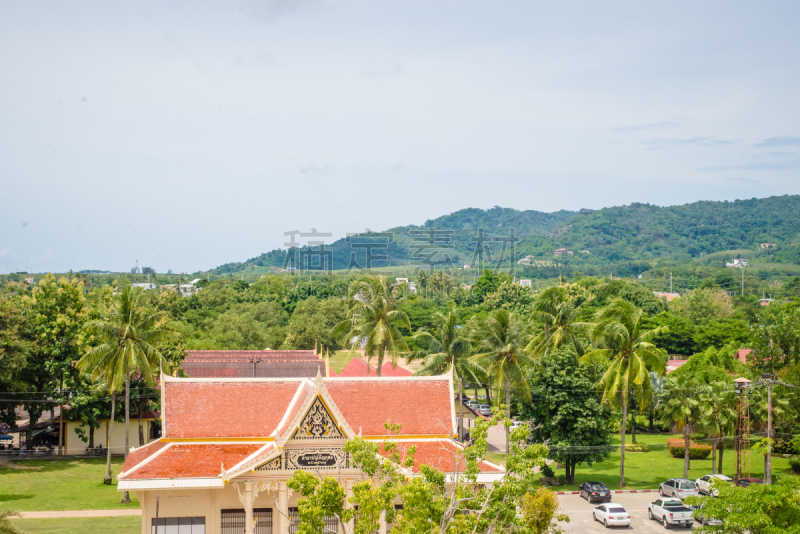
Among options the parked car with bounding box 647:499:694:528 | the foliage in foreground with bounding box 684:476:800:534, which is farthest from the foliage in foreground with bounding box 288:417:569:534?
the parked car with bounding box 647:499:694:528

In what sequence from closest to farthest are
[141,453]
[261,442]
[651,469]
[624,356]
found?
1. [141,453]
2. [261,442]
3. [624,356]
4. [651,469]

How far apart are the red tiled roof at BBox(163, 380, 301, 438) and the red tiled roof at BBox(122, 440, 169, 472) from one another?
513 mm

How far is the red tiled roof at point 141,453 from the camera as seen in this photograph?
26.3 m

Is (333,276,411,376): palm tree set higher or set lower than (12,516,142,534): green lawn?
higher

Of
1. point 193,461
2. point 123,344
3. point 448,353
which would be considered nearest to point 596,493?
point 448,353

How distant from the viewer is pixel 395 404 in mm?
29156

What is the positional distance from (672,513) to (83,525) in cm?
2658

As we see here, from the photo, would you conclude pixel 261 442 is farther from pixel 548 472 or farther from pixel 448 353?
pixel 548 472

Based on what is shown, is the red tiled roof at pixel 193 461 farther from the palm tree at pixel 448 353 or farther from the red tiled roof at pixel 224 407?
the palm tree at pixel 448 353

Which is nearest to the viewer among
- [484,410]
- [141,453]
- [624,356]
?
[141,453]

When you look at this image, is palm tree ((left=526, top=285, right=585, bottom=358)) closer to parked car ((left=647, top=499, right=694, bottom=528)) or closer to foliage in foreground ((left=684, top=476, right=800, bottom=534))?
parked car ((left=647, top=499, right=694, bottom=528))

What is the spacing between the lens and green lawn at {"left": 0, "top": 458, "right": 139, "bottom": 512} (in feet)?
119

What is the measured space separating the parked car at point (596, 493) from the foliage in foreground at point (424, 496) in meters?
19.7

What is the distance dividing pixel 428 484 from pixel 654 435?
156ft
